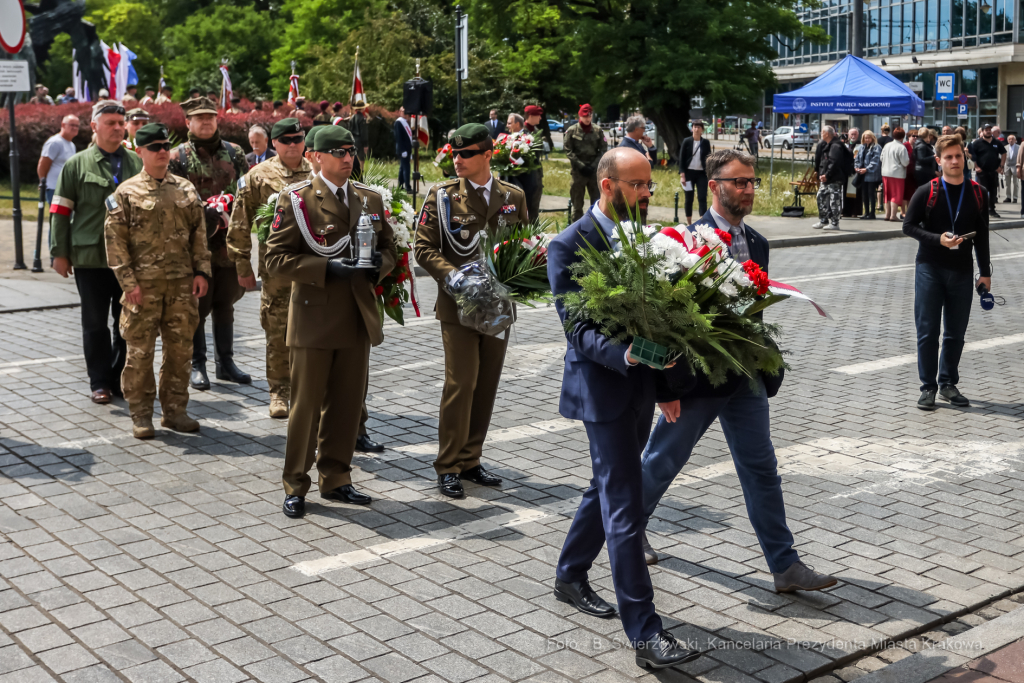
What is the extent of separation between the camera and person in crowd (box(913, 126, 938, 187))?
21.4 metres

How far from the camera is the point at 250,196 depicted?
7637mm

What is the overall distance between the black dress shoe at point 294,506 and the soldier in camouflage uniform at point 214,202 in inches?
114

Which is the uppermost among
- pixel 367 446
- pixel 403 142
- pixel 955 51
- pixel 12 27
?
pixel 955 51

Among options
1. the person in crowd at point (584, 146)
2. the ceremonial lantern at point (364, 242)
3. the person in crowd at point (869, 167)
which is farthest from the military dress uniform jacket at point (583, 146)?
the ceremonial lantern at point (364, 242)

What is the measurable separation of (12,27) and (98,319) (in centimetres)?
725

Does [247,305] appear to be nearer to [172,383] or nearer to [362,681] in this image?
[172,383]

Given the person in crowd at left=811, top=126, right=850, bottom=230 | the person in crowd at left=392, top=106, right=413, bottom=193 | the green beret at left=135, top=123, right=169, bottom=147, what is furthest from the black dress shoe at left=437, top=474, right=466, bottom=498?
the person in crowd at left=392, top=106, right=413, bottom=193

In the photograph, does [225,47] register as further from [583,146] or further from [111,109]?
[111,109]

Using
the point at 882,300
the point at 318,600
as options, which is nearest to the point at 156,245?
the point at 318,600

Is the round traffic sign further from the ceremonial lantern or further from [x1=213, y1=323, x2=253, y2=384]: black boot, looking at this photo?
the ceremonial lantern

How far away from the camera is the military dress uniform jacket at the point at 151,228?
7145 millimetres

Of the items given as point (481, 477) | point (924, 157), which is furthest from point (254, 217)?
point (924, 157)

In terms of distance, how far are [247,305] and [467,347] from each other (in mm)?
7126

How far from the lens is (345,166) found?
5879 mm
